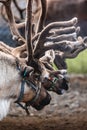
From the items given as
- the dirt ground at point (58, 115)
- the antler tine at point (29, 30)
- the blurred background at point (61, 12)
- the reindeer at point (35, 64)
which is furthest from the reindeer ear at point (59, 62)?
the blurred background at point (61, 12)

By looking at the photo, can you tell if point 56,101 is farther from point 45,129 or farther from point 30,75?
point 30,75

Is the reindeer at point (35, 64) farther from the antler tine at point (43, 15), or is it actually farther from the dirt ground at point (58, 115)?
the dirt ground at point (58, 115)

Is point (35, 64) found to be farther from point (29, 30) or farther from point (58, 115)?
point (58, 115)

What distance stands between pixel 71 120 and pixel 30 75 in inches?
54.2

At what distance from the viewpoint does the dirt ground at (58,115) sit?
4.10 meters

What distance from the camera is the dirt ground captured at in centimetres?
410

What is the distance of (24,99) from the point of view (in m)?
3.10

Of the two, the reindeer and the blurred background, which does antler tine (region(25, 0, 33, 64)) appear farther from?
the blurred background

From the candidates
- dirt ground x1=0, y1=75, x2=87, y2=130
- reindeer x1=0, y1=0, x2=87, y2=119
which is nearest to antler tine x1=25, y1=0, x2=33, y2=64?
reindeer x1=0, y1=0, x2=87, y2=119

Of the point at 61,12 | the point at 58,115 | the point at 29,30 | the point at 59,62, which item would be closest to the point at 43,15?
the point at 29,30

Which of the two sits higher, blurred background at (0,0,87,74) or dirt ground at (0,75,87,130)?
blurred background at (0,0,87,74)

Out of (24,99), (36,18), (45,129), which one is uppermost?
(36,18)

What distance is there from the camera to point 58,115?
4.64 m

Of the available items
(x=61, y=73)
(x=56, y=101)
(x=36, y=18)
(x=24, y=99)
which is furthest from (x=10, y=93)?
(x=56, y=101)
